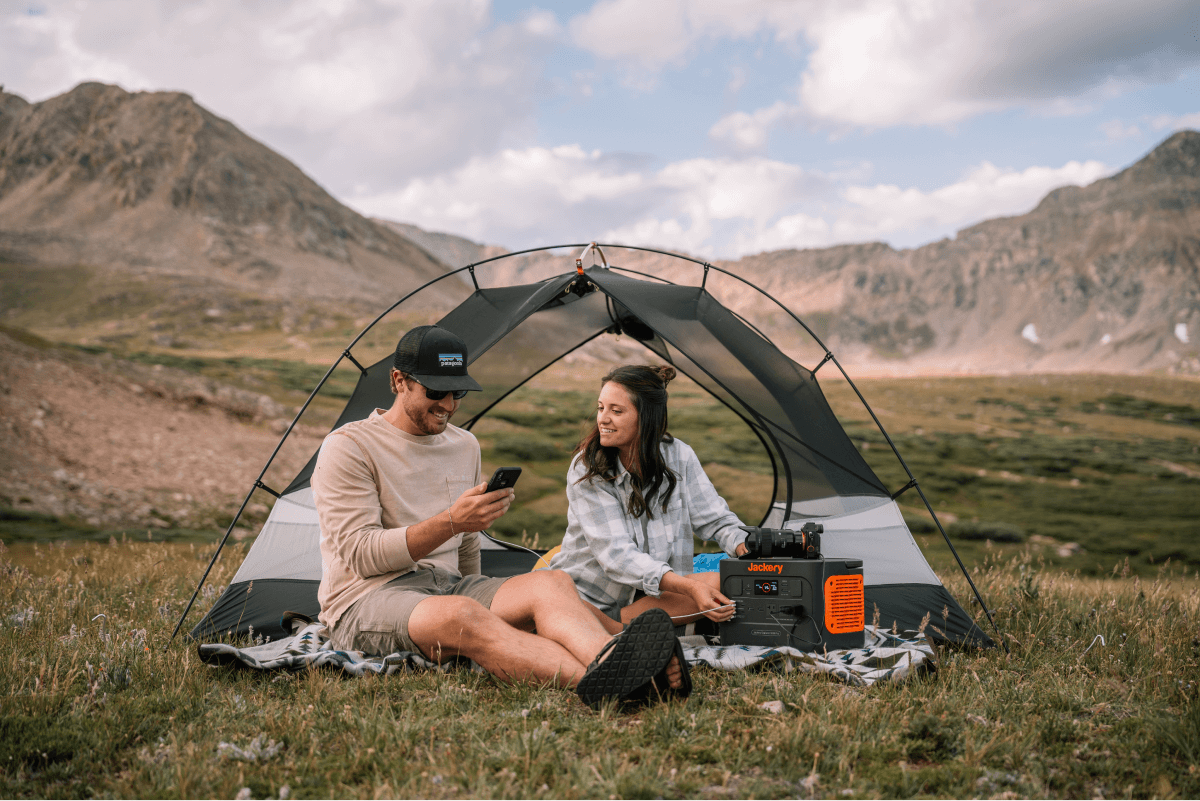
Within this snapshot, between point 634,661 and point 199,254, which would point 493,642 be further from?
point 199,254

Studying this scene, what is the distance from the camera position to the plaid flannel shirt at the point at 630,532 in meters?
4.69

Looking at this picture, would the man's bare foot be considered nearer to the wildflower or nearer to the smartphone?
the smartphone

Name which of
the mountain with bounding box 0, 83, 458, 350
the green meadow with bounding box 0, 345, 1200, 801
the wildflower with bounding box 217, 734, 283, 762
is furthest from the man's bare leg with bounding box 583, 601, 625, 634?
the mountain with bounding box 0, 83, 458, 350

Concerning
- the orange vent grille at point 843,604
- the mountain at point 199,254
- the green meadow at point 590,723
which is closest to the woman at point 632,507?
the orange vent grille at point 843,604

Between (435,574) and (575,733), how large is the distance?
159 centimetres

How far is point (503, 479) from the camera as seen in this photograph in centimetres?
413

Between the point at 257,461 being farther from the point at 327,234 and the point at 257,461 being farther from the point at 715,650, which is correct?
the point at 327,234

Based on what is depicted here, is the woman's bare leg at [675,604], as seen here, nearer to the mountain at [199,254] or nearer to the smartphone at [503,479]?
the smartphone at [503,479]

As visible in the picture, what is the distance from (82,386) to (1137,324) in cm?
20803

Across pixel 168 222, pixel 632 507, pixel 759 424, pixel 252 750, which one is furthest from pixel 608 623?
pixel 168 222

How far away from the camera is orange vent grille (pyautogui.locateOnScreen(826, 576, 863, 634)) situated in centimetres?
460

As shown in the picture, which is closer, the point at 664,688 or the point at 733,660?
Answer: the point at 664,688

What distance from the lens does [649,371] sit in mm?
4973

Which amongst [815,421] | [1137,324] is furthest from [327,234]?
[1137,324]
